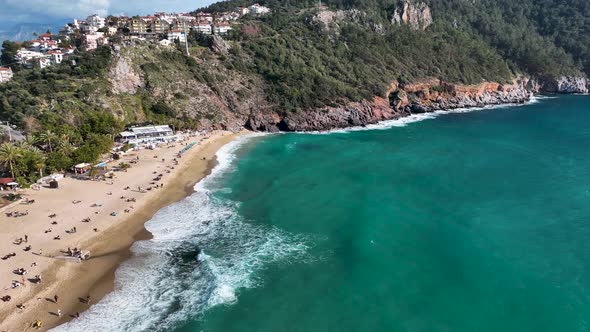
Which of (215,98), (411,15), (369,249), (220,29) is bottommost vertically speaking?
(369,249)

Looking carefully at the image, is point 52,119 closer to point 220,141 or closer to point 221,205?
point 220,141

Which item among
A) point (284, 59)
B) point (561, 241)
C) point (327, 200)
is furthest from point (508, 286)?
point (284, 59)

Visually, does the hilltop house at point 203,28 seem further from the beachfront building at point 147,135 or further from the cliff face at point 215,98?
the beachfront building at point 147,135

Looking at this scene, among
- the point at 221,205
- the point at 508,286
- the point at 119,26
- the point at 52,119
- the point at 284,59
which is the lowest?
the point at 508,286

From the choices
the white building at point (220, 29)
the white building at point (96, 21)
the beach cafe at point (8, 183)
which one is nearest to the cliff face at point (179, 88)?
the white building at point (220, 29)

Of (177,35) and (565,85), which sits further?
(565,85)

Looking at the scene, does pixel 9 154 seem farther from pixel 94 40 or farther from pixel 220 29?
pixel 220 29

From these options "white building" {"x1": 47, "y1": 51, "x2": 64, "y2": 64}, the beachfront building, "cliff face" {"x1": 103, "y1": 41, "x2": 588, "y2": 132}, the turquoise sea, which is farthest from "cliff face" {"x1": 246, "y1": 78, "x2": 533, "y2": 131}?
"white building" {"x1": 47, "y1": 51, "x2": 64, "y2": 64}

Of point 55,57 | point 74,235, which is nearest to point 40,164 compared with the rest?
point 74,235
